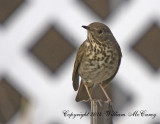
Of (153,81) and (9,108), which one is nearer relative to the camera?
(9,108)

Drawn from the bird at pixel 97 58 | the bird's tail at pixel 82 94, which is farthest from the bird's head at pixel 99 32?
the bird's tail at pixel 82 94

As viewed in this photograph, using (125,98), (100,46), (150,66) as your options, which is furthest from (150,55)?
(100,46)

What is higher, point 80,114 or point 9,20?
point 9,20

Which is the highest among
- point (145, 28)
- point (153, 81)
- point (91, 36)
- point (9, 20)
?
point (9, 20)

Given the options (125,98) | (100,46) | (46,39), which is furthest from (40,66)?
(100,46)

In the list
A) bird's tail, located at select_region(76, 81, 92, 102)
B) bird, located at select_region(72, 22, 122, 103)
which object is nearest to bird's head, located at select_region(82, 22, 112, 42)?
bird, located at select_region(72, 22, 122, 103)

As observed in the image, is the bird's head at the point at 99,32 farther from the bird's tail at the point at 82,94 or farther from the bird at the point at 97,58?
the bird's tail at the point at 82,94

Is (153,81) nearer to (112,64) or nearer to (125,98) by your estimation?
(125,98)

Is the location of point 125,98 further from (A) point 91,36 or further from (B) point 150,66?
(A) point 91,36
